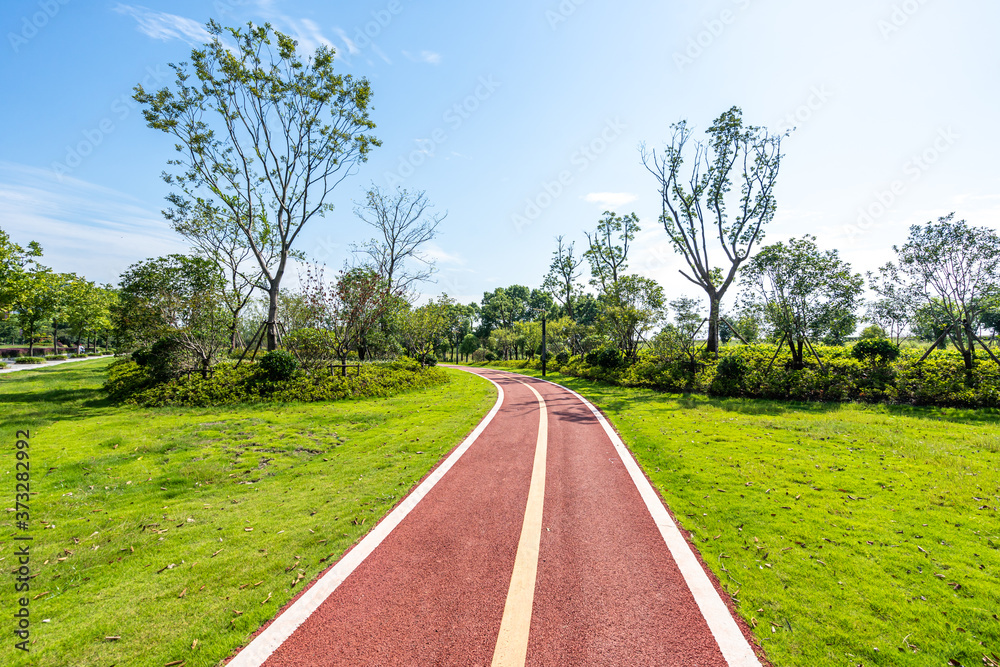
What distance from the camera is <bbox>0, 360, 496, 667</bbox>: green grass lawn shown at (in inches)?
113

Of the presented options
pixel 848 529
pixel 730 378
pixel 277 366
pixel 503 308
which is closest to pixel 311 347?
pixel 277 366

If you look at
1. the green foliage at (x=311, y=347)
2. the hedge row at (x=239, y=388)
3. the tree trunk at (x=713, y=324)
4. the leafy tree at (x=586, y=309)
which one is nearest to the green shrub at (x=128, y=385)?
the hedge row at (x=239, y=388)

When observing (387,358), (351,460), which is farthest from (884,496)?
(387,358)

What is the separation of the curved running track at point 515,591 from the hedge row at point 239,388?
34.8 feet

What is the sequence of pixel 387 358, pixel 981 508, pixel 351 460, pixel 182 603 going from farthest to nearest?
pixel 387 358
pixel 351 460
pixel 981 508
pixel 182 603

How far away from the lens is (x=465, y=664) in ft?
8.27

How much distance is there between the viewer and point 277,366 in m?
15.0

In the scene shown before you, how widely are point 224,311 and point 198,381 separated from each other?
11.1 ft

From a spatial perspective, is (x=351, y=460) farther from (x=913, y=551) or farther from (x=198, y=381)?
(x=198, y=381)

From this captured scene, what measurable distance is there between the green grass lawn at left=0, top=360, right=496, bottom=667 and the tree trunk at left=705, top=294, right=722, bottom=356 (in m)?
18.3

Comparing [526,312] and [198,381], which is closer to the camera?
[198,381]

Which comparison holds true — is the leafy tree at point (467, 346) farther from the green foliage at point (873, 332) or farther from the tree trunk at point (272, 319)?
the green foliage at point (873, 332)

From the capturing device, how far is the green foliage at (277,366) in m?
15.0

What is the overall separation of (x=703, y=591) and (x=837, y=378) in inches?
620
